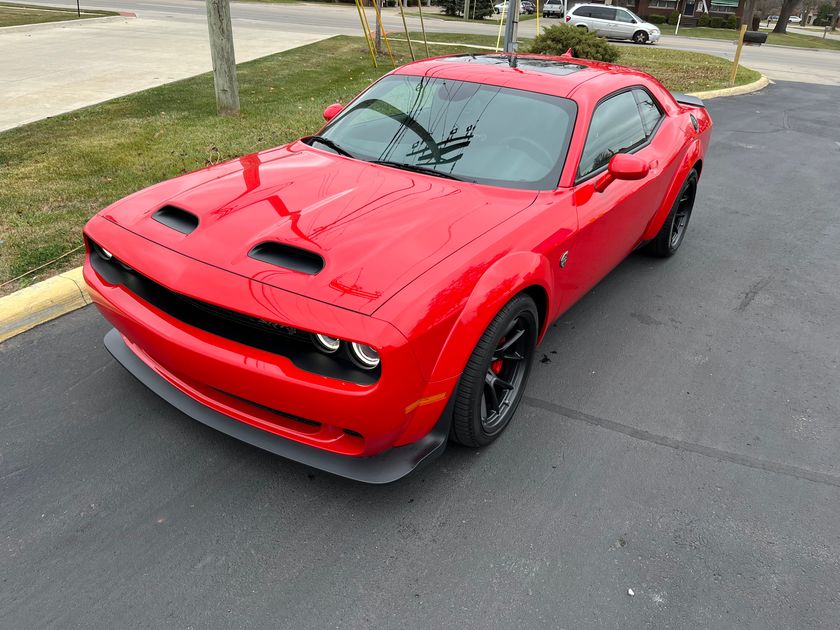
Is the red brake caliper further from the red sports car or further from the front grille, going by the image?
the front grille

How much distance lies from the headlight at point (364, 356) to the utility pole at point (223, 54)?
6.61 metres

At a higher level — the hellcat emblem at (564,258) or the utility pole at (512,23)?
the utility pole at (512,23)

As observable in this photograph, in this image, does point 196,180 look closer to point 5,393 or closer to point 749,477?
point 5,393

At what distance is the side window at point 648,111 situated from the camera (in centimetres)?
429

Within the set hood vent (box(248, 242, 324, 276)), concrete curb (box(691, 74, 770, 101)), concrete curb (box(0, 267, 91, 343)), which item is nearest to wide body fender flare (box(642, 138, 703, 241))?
hood vent (box(248, 242, 324, 276))

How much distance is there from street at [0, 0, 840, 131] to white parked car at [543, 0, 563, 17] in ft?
42.1

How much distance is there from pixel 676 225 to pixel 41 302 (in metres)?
4.63

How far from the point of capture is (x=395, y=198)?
2875 mm

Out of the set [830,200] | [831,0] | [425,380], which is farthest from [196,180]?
[831,0]

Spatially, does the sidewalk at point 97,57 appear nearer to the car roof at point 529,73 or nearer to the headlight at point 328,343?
the car roof at point 529,73

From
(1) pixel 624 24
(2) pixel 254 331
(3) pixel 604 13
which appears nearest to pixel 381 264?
(2) pixel 254 331

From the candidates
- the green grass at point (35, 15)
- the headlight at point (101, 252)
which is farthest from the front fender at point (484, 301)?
the green grass at point (35, 15)

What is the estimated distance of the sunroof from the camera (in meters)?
3.87

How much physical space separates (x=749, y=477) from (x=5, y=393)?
3556 mm
